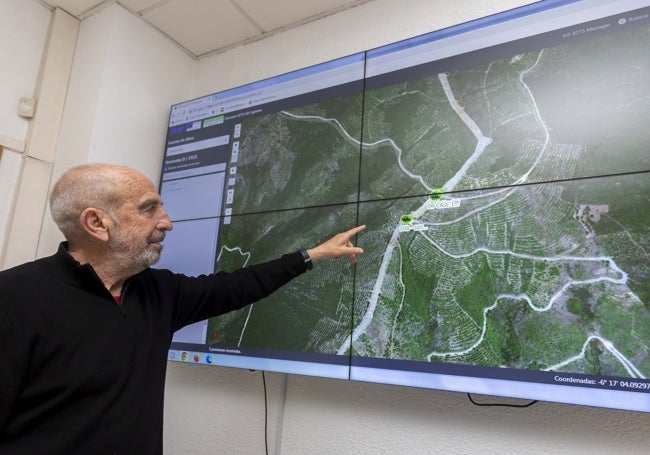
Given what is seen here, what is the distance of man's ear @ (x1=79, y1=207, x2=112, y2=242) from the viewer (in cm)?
116

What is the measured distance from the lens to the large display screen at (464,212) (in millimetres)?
1210

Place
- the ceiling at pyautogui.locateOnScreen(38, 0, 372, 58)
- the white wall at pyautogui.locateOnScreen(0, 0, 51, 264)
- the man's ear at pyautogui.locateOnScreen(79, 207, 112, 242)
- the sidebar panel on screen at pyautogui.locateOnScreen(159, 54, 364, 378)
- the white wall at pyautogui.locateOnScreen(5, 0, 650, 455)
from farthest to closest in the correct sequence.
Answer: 1. the ceiling at pyautogui.locateOnScreen(38, 0, 372, 58)
2. the white wall at pyautogui.locateOnScreen(0, 0, 51, 264)
3. the sidebar panel on screen at pyautogui.locateOnScreen(159, 54, 364, 378)
4. the white wall at pyautogui.locateOnScreen(5, 0, 650, 455)
5. the man's ear at pyautogui.locateOnScreen(79, 207, 112, 242)

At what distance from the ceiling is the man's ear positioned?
1.33 m

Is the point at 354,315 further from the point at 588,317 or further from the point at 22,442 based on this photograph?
the point at 22,442

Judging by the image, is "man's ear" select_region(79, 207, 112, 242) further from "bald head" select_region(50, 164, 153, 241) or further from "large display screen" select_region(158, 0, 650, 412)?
"large display screen" select_region(158, 0, 650, 412)

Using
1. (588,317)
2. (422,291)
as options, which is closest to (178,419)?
(422,291)

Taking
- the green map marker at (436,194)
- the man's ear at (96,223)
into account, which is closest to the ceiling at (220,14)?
the green map marker at (436,194)

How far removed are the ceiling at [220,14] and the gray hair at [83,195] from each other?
1.23 meters

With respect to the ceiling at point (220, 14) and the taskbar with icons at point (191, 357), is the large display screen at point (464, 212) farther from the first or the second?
the ceiling at point (220, 14)

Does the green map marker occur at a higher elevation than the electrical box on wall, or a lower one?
lower

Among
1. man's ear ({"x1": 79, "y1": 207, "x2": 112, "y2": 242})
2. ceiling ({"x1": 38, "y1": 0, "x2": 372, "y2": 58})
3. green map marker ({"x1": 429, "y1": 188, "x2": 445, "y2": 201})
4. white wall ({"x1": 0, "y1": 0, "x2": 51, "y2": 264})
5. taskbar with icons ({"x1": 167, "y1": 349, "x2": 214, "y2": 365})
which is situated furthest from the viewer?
ceiling ({"x1": 38, "y1": 0, "x2": 372, "y2": 58})

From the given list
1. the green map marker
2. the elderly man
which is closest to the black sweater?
the elderly man

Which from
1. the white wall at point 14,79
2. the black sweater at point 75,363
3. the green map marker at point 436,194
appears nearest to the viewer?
the black sweater at point 75,363

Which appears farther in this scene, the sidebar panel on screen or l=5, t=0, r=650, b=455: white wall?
the sidebar panel on screen
